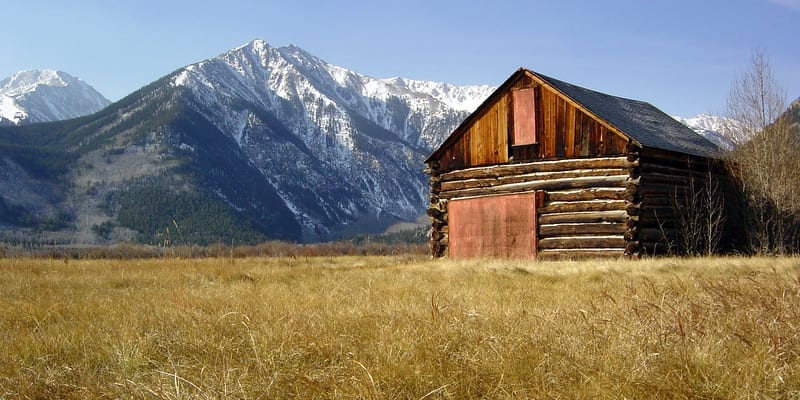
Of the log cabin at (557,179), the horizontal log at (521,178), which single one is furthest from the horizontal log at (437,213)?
the horizontal log at (521,178)

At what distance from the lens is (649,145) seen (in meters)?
18.1

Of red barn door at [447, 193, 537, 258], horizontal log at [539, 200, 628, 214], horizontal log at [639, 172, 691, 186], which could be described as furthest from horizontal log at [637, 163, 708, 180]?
red barn door at [447, 193, 537, 258]

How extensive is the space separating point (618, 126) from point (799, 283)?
1287 cm

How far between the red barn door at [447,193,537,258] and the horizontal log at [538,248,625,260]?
40cm

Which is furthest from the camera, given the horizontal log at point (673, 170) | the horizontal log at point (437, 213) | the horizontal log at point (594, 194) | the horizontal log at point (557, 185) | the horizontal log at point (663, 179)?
the horizontal log at point (437, 213)

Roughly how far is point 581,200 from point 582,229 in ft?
2.93

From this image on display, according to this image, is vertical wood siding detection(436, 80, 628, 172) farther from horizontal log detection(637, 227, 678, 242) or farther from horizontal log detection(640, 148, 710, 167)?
horizontal log detection(637, 227, 678, 242)

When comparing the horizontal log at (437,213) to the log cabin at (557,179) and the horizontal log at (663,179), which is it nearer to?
the log cabin at (557,179)

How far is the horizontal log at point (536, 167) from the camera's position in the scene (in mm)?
18453

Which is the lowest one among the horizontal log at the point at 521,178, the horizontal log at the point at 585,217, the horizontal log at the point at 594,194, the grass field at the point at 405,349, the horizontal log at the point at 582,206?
the grass field at the point at 405,349

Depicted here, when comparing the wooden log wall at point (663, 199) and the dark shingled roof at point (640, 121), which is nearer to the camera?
the wooden log wall at point (663, 199)

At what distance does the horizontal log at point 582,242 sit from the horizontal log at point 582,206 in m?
0.85

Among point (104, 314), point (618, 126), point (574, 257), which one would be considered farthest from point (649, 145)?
point (104, 314)

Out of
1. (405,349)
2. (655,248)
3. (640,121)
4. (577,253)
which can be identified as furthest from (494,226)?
(405,349)
